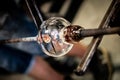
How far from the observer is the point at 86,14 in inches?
67.3

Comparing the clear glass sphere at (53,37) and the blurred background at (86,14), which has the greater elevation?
the clear glass sphere at (53,37)

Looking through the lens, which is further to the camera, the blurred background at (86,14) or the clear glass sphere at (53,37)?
the blurred background at (86,14)

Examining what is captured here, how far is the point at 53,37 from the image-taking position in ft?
2.27

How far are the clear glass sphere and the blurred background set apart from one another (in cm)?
75

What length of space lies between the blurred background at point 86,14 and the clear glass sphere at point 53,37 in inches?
29.7

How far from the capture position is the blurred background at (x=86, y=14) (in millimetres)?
1465

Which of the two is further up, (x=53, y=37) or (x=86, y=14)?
(x=53, y=37)

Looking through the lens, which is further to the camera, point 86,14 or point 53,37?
point 86,14

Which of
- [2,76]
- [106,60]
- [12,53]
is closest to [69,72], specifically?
[106,60]

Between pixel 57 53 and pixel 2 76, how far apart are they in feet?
3.76

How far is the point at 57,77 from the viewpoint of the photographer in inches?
55.3

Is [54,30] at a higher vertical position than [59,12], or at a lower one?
higher

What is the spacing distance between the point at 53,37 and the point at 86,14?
1.05 meters

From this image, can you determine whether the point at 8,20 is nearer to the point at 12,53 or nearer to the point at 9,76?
the point at 12,53
